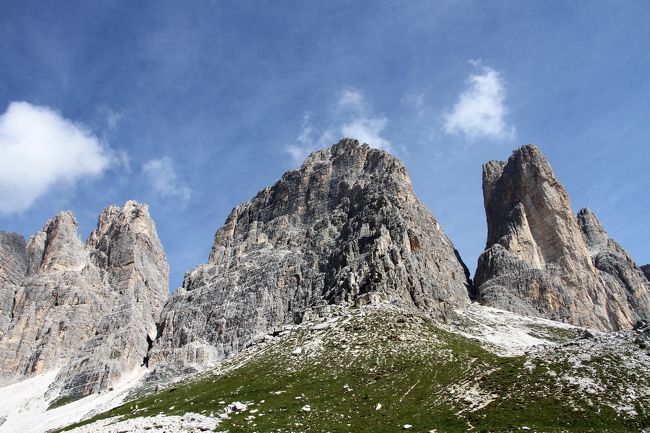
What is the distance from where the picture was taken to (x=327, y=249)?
19525 cm

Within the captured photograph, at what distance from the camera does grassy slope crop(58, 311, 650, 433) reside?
59.6m

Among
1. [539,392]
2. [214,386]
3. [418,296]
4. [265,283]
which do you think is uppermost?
[265,283]

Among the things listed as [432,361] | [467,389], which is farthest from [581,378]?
[432,361]

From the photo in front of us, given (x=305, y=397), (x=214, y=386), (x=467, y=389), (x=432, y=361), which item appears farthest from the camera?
(x=214, y=386)

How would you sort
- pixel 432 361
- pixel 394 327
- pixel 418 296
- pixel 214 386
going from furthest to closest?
pixel 418 296
pixel 394 327
pixel 214 386
pixel 432 361

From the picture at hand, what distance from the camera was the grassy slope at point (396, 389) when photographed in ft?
196

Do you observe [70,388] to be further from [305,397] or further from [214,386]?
[305,397]

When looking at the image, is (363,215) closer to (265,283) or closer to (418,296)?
(265,283)

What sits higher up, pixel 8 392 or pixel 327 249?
pixel 327 249

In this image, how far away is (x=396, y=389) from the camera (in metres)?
78.2

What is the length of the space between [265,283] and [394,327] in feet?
290

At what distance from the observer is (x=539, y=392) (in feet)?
211

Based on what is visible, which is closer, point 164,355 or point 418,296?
point 418,296

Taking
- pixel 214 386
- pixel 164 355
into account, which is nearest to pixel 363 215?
pixel 164 355
